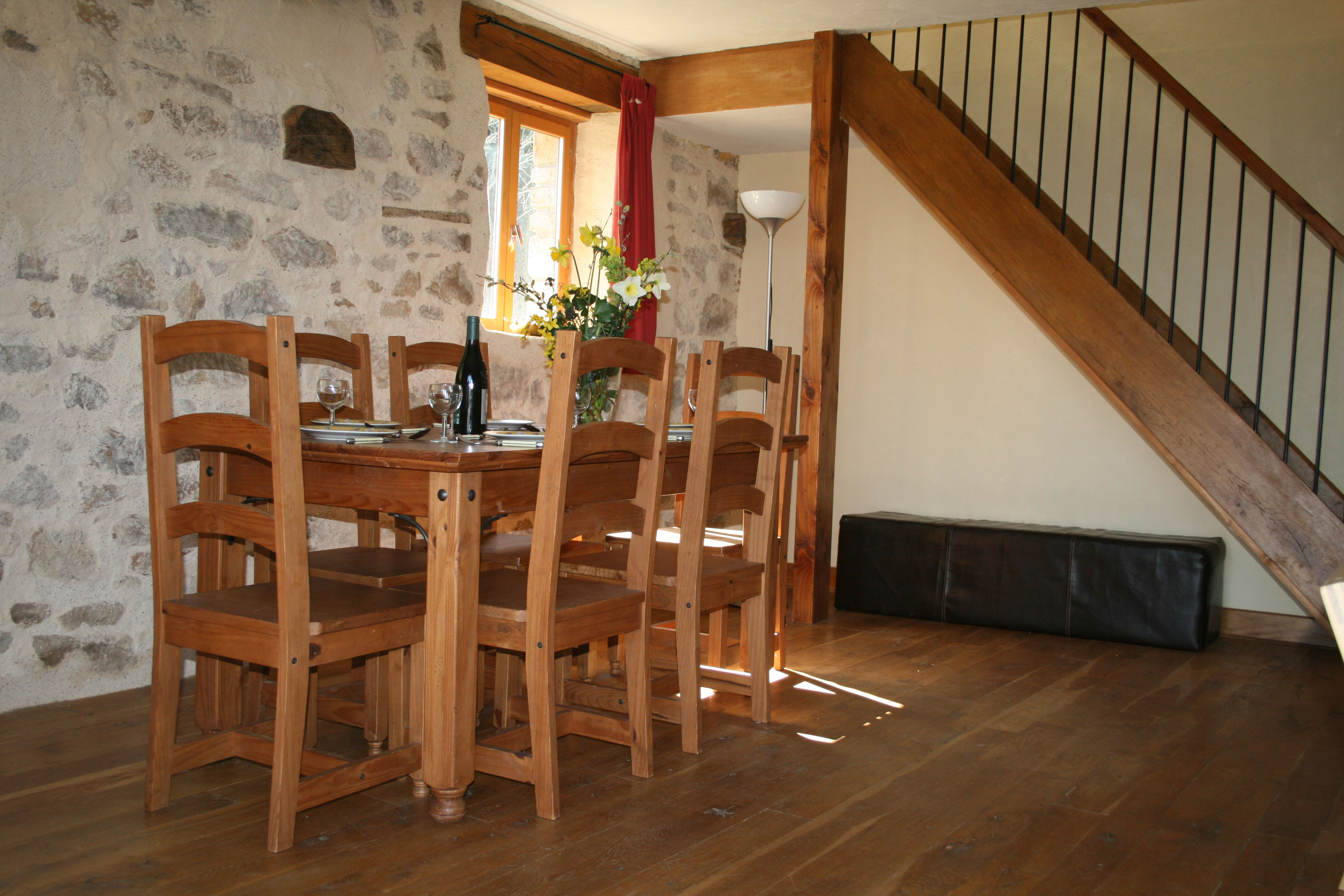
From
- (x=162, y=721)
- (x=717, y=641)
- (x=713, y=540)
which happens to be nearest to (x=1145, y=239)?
(x=713, y=540)

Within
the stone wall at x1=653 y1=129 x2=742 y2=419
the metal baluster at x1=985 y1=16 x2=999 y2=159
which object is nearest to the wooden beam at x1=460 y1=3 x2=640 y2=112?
the stone wall at x1=653 y1=129 x2=742 y2=419

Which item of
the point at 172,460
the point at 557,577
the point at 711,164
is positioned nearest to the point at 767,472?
the point at 557,577

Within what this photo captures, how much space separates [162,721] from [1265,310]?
13.2 feet

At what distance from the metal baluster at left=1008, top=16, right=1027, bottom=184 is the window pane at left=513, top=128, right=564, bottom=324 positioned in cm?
208

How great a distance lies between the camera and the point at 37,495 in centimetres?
307

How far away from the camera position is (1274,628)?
471 centimetres

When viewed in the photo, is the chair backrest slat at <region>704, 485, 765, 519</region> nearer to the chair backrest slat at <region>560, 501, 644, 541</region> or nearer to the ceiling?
the chair backrest slat at <region>560, 501, 644, 541</region>

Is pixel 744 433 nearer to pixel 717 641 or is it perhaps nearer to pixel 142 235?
pixel 717 641

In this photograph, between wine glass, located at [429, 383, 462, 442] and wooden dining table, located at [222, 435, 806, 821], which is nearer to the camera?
wooden dining table, located at [222, 435, 806, 821]

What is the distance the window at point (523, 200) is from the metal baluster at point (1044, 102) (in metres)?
2.09

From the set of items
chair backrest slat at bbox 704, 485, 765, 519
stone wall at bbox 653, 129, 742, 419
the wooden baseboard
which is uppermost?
stone wall at bbox 653, 129, 742, 419

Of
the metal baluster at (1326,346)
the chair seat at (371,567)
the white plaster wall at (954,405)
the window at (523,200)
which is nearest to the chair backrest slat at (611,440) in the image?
the chair seat at (371,567)

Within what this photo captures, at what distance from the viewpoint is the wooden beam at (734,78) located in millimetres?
4914

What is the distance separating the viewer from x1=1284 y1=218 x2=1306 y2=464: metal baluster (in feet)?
13.2
